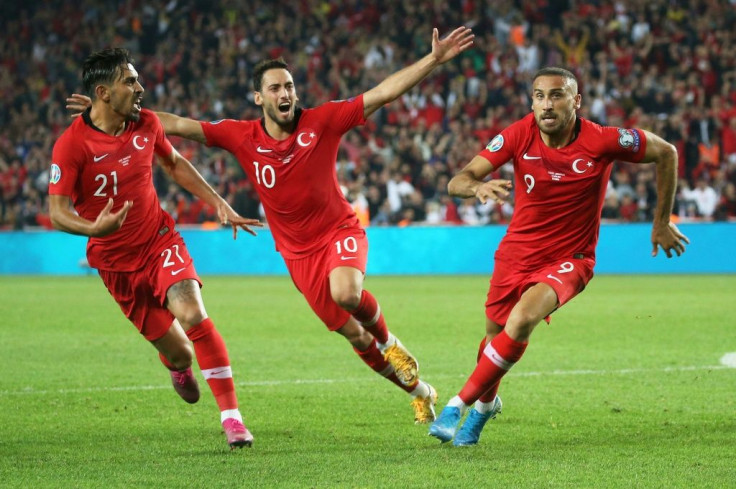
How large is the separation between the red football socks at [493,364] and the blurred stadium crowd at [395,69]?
15.5 m

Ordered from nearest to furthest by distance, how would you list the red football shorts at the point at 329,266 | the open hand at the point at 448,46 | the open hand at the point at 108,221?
1. the open hand at the point at 108,221
2. the open hand at the point at 448,46
3. the red football shorts at the point at 329,266

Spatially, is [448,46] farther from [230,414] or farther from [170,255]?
[230,414]

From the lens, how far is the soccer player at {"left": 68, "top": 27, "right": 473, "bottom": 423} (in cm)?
720

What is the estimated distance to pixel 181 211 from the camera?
79.6 feet

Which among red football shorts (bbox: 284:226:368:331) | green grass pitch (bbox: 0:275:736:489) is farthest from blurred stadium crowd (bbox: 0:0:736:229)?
red football shorts (bbox: 284:226:368:331)

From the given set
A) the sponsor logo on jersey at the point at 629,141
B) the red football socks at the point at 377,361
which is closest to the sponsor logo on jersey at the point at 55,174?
→ the red football socks at the point at 377,361

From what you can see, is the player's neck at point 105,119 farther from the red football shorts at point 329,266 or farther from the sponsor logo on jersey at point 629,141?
the sponsor logo on jersey at point 629,141

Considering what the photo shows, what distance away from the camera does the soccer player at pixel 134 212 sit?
648cm

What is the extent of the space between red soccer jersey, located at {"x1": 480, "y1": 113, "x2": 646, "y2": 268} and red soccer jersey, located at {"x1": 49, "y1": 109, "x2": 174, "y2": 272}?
198 centimetres

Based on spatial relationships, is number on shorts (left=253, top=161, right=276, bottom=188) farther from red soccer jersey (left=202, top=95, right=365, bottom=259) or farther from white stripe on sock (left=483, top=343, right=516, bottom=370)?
white stripe on sock (left=483, top=343, right=516, bottom=370)

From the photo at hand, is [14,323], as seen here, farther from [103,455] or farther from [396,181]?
[396,181]

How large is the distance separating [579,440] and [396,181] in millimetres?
17020

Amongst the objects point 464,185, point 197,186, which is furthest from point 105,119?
point 464,185

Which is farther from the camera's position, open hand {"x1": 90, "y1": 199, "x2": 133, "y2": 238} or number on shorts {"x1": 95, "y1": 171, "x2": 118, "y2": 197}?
number on shorts {"x1": 95, "y1": 171, "x2": 118, "y2": 197}
